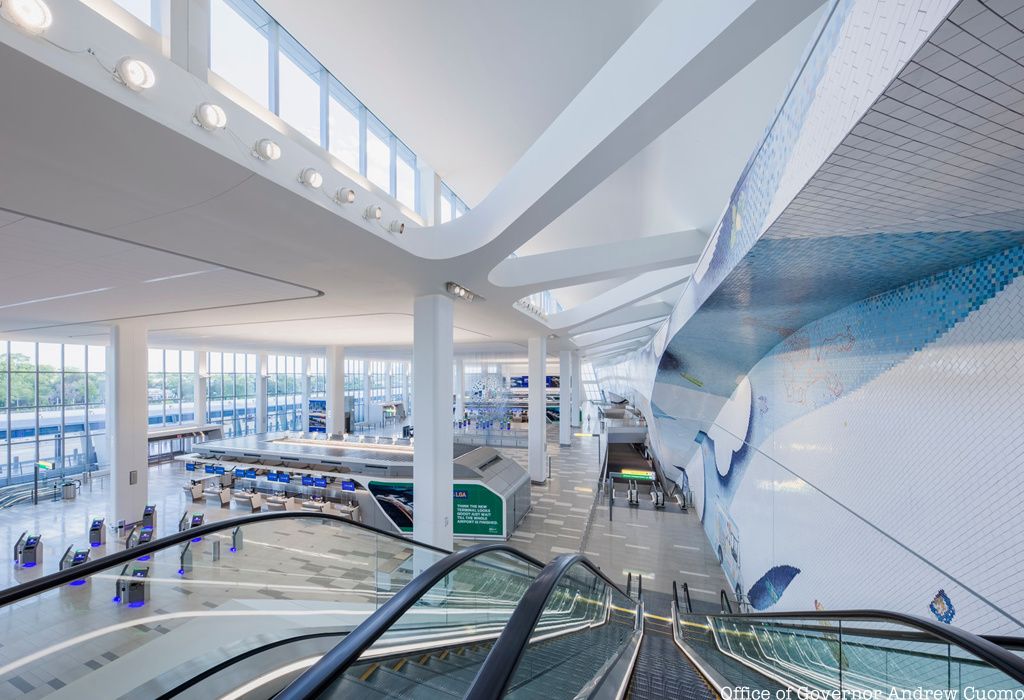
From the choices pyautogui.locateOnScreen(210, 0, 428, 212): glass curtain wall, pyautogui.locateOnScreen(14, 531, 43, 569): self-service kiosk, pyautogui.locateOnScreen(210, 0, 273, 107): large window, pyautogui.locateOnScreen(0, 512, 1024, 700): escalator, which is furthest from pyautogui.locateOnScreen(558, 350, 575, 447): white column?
pyautogui.locateOnScreen(210, 0, 273, 107): large window

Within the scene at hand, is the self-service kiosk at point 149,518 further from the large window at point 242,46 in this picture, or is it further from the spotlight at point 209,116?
the spotlight at point 209,116

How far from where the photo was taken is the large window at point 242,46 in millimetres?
2953

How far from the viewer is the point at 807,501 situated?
586cm

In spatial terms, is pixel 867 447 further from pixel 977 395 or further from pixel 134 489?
pixel 134 489

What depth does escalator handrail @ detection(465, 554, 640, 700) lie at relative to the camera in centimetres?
117

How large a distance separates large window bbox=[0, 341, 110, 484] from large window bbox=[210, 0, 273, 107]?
19829mm

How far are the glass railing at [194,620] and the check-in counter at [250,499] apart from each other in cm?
676

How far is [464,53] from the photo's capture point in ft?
12.0

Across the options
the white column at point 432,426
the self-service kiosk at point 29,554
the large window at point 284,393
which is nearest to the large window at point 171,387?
the large window at point 284,393

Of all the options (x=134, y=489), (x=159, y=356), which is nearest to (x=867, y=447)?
(x=134, y=489)

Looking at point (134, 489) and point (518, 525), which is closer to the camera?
point (134, 489)

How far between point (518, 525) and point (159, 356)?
22.1 m

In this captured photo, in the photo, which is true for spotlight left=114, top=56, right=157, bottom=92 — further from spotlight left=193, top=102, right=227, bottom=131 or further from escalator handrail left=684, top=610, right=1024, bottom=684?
escalator handrail left=684, top=610, right=1024, bottom=684

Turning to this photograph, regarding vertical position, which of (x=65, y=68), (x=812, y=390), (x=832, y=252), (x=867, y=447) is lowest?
(x=867, y=447)
